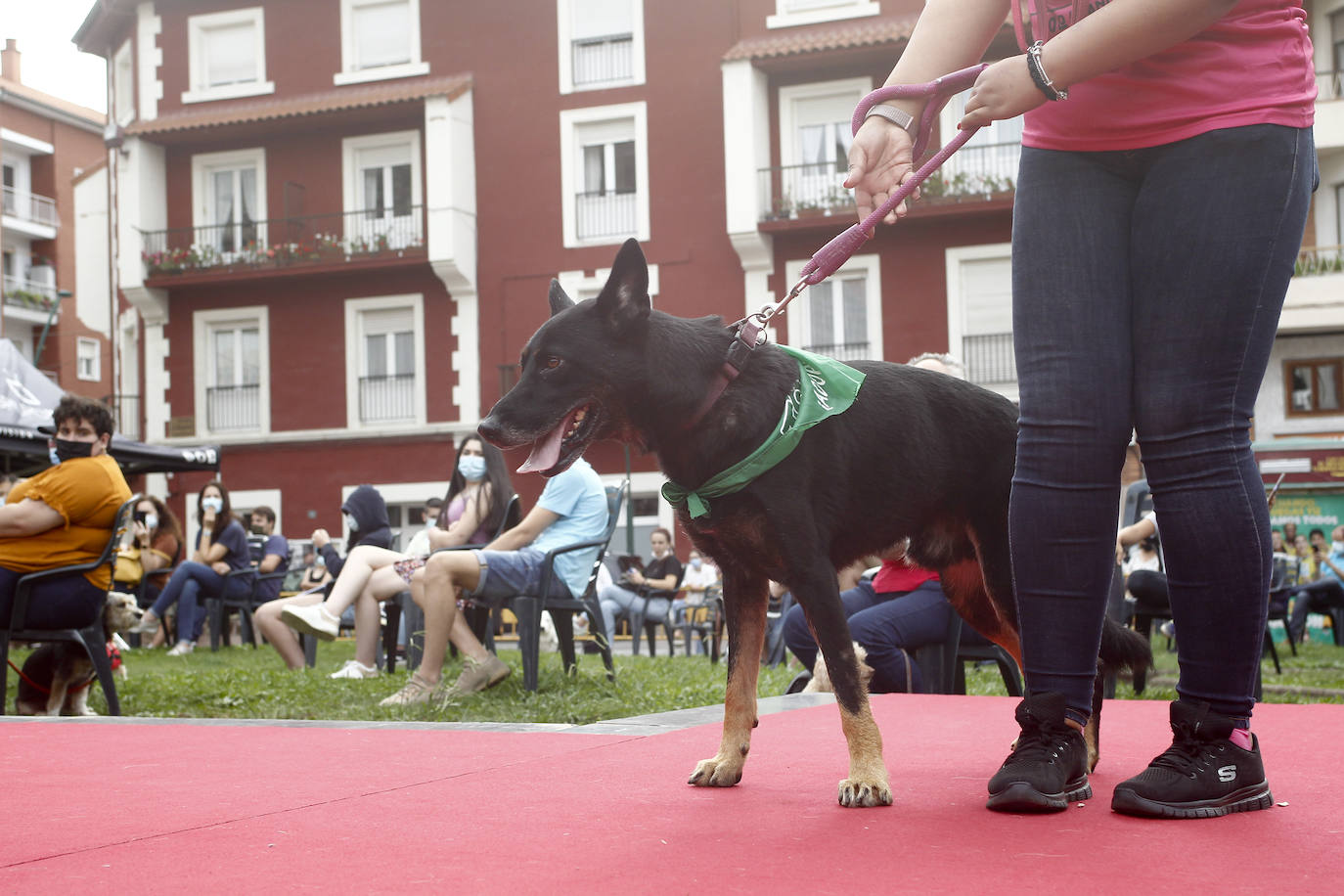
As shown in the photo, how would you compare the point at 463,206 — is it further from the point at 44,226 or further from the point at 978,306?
the point at 44,226

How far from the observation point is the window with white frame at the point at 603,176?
2461cm

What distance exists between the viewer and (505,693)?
23.3 feet

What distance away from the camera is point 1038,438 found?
Result: 8.32 feet

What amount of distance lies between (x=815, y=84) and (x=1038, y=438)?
73.1ft

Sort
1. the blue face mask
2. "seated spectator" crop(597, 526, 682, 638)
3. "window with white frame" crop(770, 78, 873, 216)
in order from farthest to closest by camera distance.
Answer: "window with white frame" crop(770, 78, 873, 216)
"seated spectator" crop(597, 526, 682, 638)
the blue face mask

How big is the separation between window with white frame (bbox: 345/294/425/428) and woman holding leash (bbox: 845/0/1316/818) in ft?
77.4

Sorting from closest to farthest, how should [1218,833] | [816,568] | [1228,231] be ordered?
[1218,833] < [1228,231] < [816,568]

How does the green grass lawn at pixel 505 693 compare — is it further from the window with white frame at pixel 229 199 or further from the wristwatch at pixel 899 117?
the window with white frame at pixel 229 199

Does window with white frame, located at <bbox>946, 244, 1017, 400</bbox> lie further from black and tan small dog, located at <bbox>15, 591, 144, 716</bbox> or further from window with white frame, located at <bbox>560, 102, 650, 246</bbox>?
black and tan small dog, located at <bbox>15, 591, 144, 716</bbox>

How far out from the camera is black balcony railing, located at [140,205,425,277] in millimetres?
25391

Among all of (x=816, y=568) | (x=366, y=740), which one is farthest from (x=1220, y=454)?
(x=366, y=740)

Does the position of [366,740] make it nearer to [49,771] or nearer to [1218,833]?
[49,771]

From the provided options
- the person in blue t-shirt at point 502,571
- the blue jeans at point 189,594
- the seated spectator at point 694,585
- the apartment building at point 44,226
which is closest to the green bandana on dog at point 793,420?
the person in blue t-shirt at point 502,571

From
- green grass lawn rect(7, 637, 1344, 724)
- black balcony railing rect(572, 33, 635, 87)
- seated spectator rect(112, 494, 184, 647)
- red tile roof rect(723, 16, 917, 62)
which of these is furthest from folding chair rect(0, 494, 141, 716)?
black balcony railing rect(572, 33, 635, 87)
